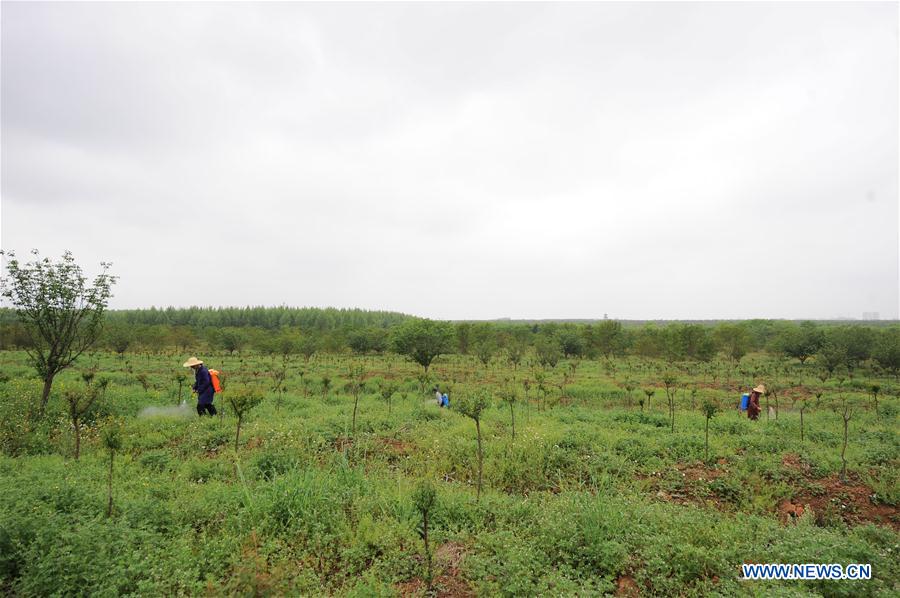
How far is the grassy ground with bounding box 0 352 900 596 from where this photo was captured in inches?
163

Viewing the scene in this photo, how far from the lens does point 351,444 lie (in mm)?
9164

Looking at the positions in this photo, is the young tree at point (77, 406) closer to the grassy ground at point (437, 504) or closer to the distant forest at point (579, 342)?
the grassy ground at point (437, 504)

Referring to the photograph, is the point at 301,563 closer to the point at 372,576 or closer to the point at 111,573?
the point at 372,576

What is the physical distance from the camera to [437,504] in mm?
5969

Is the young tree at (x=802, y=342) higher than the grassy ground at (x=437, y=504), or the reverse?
the young tree at (x=802, y=342)

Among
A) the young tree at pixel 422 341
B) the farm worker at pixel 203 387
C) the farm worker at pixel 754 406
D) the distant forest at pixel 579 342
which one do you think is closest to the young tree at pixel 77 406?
the farm worker at pixel 203 387

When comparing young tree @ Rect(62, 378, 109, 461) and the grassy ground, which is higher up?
young tree @ Rect(62, 378, 109, 461)

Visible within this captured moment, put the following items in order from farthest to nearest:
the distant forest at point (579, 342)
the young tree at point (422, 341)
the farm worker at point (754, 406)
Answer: the distant forest at point (579, 342), the young tree at point (422, 341), the farm worker at point (754, 406)

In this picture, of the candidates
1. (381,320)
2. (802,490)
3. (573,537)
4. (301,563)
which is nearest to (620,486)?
(573,537)

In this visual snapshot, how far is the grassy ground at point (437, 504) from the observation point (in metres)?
4.15

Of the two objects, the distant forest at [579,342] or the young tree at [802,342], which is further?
the young tree at [802,342]

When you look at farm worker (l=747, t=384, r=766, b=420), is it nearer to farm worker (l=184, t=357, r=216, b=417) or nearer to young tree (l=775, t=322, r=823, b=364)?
farm worker (l=184, t=357, r=216, b=417)

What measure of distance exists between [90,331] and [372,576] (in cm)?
1212

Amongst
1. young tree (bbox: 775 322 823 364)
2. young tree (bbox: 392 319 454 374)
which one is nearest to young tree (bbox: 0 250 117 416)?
young tree (bbox: 392 319 454 374)
